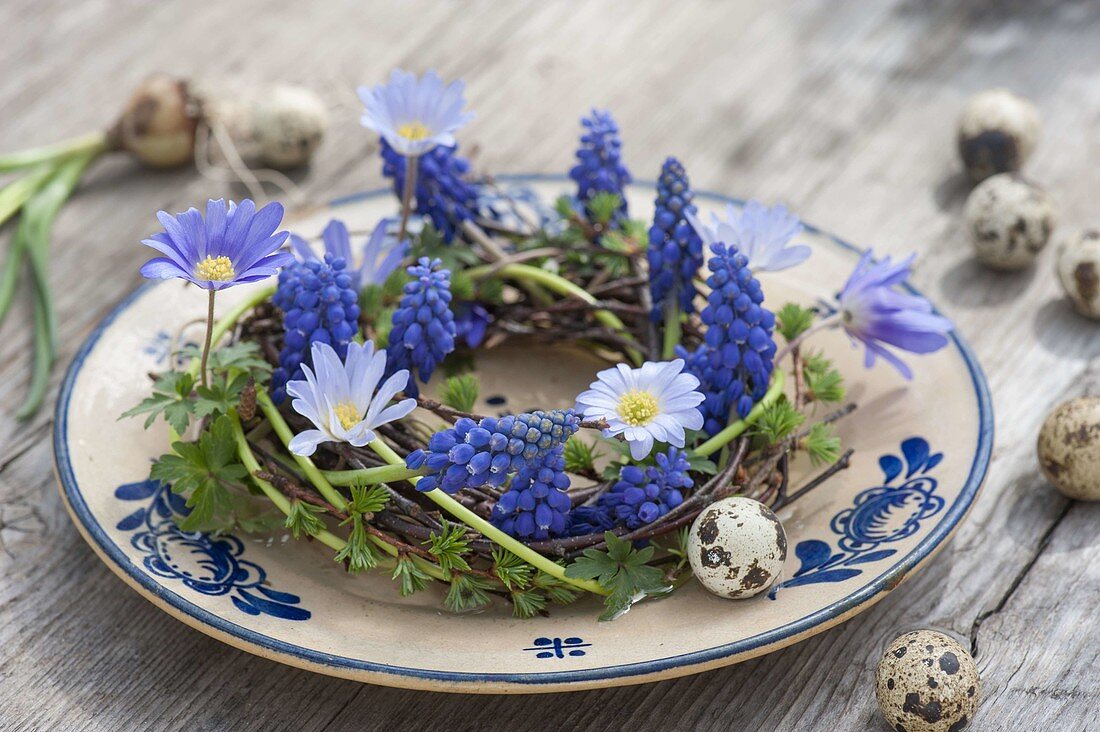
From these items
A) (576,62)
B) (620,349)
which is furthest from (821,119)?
(620,349)

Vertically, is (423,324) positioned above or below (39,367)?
above

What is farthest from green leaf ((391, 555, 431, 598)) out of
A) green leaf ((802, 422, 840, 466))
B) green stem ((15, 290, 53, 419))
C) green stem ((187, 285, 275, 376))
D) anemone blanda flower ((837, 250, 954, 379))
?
green stem ((15, 290, 53, 419))

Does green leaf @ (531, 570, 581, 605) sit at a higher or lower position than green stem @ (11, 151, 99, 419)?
higher

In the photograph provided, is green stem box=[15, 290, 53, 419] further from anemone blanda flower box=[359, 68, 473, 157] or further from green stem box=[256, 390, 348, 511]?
anemone blanda flower box=[359, 68, 473, 157]

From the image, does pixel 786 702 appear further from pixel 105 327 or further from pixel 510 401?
pixel 105 327

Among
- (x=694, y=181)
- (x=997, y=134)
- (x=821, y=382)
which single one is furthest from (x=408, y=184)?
(x=997, y=134)

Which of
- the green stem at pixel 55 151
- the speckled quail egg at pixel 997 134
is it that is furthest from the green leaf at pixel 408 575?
the speckled quail egg at pixel 997 134

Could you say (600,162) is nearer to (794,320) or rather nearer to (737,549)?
(794,320)
